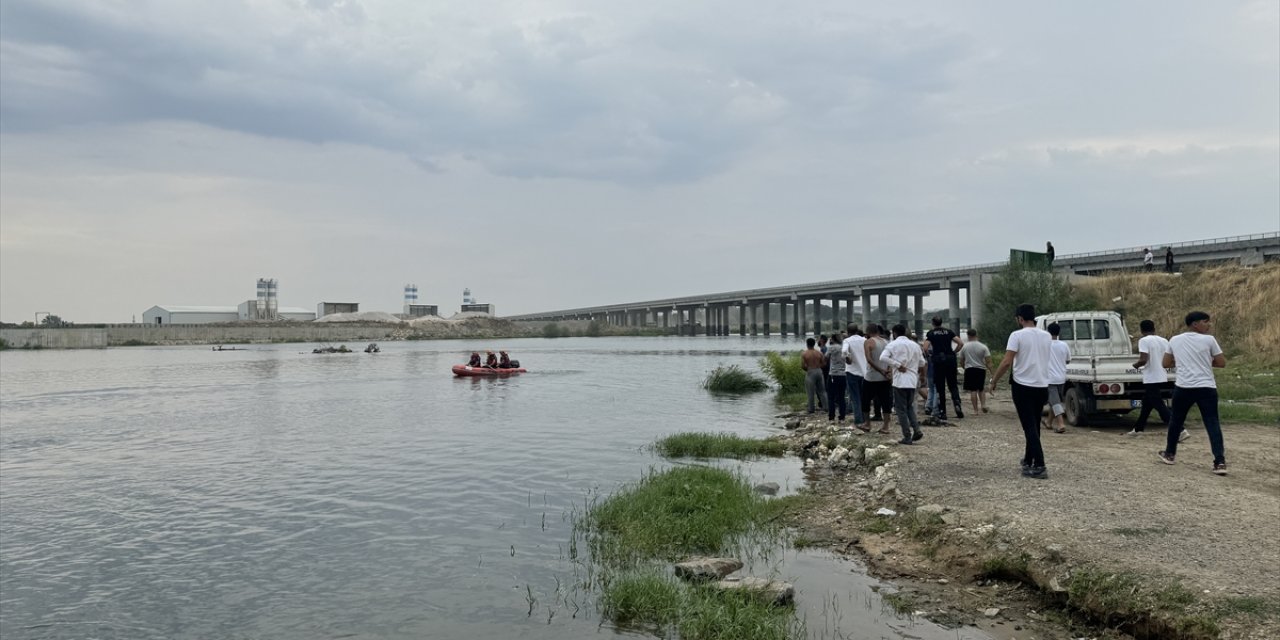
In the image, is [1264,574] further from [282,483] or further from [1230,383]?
[1230,383]

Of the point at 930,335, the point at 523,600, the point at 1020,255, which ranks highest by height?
the point at 1020,255

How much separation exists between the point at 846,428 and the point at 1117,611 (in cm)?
1142

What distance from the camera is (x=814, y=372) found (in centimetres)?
2212

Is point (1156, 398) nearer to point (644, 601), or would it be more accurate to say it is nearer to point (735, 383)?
point (644, 601)

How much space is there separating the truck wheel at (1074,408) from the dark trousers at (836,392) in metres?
4.75

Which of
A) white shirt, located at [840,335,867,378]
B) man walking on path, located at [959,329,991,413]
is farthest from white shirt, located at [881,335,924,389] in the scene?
man walking on path, located at [959,329,991,413]

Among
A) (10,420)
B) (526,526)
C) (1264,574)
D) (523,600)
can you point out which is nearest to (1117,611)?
(1264,574)

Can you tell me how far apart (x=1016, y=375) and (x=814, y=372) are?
38.6 feet

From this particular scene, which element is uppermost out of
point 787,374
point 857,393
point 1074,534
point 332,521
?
point 857,393

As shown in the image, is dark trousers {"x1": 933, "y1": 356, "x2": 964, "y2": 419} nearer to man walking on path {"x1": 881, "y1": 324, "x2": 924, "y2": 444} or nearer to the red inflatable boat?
man walking on path {"x1": 881, "y1": 324, "x2": 924, "y2": 444}

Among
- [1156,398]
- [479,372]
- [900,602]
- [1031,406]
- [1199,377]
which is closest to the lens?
[900,602]

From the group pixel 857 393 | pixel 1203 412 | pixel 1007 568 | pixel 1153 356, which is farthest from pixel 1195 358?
pixel 857 393

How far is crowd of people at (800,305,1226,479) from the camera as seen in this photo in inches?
408

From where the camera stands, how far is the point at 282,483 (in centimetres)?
1554
